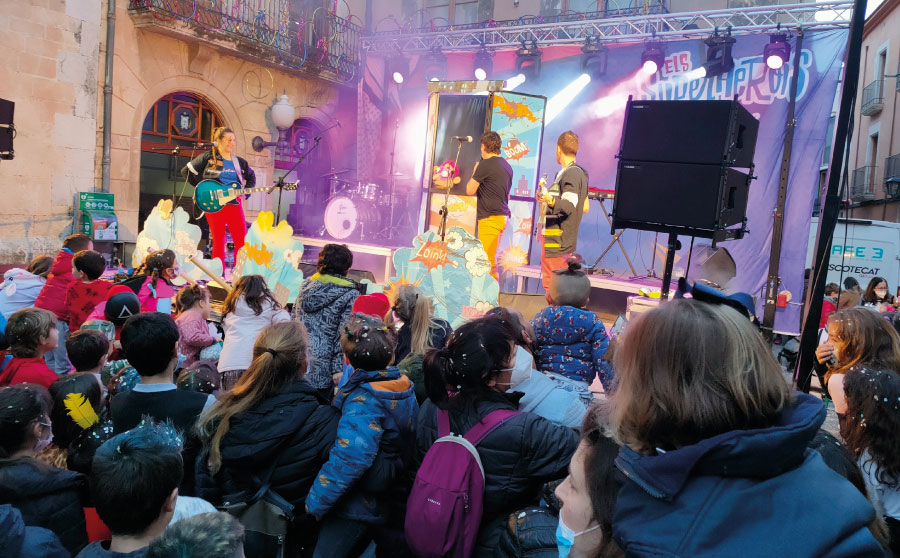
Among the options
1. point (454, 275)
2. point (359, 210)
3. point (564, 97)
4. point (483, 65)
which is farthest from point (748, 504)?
point (483, 65)

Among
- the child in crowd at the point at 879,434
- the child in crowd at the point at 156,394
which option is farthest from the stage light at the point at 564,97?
the child in crowd at the point at 156,394

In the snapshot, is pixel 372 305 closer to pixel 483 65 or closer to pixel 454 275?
pixel 454 275

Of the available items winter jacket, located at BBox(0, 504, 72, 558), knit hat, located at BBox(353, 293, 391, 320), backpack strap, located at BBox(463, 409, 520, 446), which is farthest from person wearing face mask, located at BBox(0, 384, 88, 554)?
knit hat, located at BBox(353, 293, 391, 320)

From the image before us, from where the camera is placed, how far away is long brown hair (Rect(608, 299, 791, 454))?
1092 millimetres

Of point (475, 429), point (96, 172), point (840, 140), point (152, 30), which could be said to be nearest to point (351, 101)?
point (152, 30)

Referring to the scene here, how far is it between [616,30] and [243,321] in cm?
788

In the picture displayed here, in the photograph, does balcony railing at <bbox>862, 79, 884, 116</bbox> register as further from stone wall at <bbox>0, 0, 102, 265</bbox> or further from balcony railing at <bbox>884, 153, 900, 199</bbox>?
stone wall at <bbox>0, 0, 102, 265</bbox>

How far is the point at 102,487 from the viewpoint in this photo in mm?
1469

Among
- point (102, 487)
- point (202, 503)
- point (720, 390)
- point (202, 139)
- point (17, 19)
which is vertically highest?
point (17, 19)

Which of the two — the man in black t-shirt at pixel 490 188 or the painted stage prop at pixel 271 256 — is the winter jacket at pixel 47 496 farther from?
the man in black t-shirt at pixel 490 188

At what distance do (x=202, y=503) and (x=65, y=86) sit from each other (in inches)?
385

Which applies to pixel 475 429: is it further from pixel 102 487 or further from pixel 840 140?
pixel 840 140

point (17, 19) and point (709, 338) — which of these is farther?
point (17, 19)

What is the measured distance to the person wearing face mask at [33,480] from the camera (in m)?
1.85
